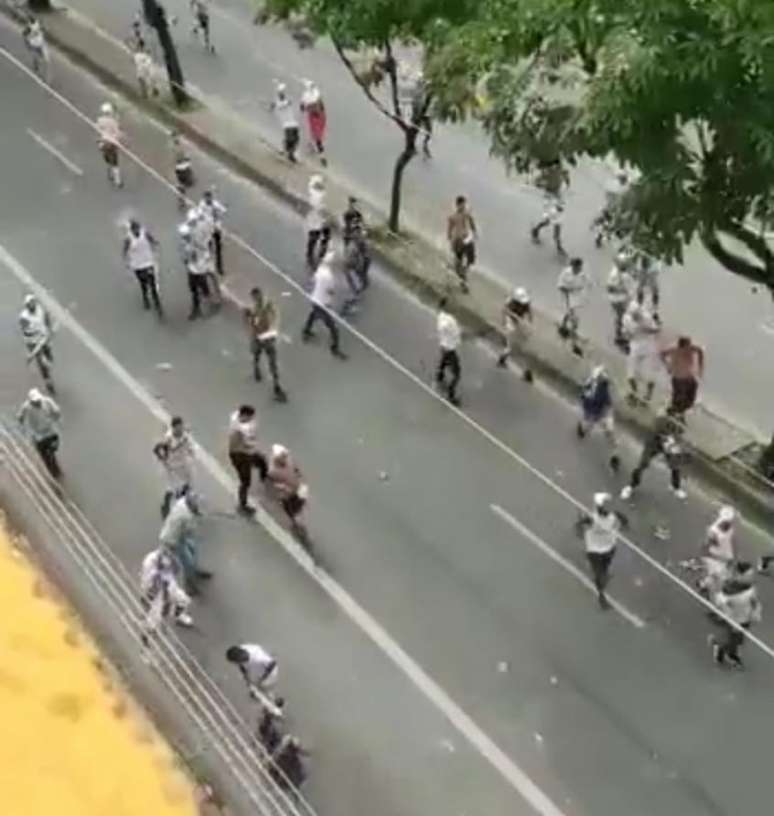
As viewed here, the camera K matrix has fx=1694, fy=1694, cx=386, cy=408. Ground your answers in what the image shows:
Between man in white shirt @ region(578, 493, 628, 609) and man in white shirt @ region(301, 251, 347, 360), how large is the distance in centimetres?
495

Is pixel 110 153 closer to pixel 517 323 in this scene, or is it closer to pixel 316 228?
pixel 316 228

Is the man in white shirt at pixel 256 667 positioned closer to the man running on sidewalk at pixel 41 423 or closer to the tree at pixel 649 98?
the man running on sidewalk at pixel 41 423

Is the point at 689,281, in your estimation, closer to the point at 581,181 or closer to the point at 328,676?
the point at 581,181

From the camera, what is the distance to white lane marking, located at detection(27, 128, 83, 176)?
24.7 m

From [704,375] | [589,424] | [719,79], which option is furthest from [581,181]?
[719,79]

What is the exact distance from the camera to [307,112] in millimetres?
24469

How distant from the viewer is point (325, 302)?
1948 centimetres

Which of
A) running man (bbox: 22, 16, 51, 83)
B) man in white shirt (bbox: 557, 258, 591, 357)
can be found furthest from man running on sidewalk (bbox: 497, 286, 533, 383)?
running man (bbox: 22, 16, 51, 83)

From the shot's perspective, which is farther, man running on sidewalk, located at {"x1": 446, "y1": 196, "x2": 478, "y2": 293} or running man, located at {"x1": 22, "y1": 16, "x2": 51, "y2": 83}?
running man, located at {"x1": 22, "y1": 16, "x2": 51, "y2": 83}

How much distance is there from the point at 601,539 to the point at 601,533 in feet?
0.23

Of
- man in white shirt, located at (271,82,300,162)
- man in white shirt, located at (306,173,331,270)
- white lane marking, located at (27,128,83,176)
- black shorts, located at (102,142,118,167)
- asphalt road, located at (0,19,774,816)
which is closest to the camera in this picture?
asphalt road, located at (0,19,774,816)

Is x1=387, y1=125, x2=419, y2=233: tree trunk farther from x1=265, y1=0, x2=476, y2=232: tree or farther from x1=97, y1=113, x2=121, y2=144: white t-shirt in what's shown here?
x1=97, y1=113, x2=121, y2=144: white t-shirt

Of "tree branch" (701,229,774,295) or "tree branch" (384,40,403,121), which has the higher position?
"tree branch" (701,229,774,295)

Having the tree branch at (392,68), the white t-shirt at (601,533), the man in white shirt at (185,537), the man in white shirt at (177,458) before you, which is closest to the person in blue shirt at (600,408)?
the white t-shirt at (601,533)
